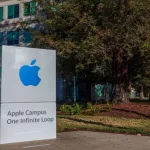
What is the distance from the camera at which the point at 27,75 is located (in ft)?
37.3

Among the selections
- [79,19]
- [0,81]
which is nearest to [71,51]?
[79,19]

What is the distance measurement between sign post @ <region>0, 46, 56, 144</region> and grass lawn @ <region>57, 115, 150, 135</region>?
2936 mm

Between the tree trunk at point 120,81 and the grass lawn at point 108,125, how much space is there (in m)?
5.31

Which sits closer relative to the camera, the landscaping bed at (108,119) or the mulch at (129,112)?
the landscaping bed at (108,119)

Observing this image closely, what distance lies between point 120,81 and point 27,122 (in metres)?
13.8

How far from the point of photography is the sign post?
10.9 metres

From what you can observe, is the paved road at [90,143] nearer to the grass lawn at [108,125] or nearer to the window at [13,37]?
the grass lawn at [108,125]

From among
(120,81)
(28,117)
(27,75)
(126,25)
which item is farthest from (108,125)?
Answer: (120,81)

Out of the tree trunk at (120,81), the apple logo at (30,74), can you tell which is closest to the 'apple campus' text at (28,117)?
the apple logo at (30,74)

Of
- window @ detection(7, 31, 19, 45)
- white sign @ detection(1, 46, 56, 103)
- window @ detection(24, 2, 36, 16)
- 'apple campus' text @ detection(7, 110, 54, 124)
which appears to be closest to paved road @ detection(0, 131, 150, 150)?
'apple campus' text @ detection(7, 110, 54, 124)

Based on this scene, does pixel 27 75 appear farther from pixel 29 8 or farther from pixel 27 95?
pixel 29 8

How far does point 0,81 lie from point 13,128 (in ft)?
4.37

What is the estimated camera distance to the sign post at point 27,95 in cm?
1092

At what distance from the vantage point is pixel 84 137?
41.3 feet
